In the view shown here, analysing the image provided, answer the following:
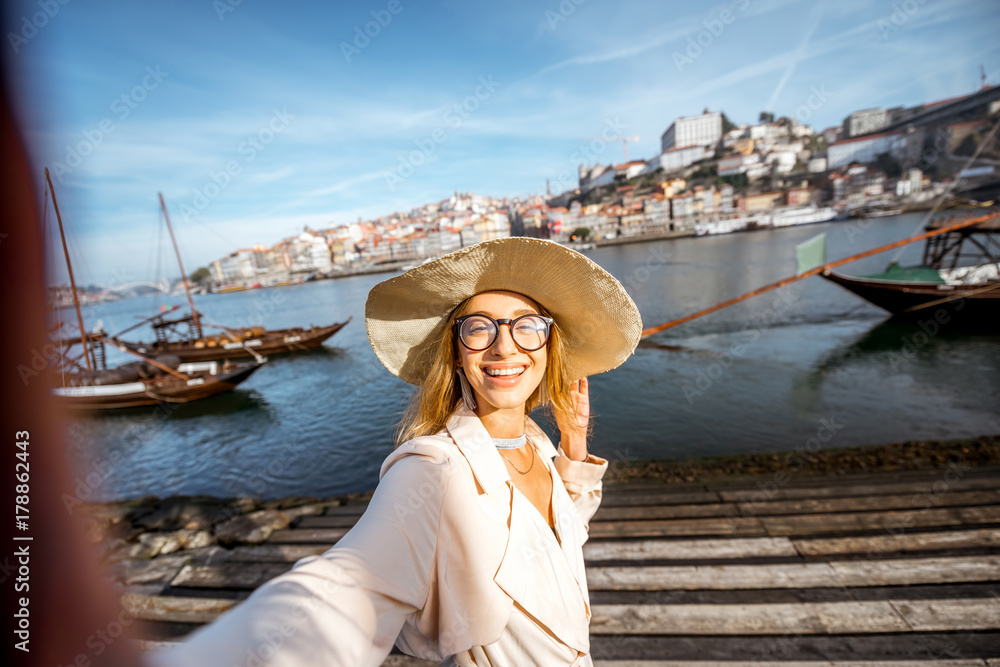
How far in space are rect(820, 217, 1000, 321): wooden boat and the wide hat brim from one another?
16.4 meters

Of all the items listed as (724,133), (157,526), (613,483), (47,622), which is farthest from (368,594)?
(724,133)

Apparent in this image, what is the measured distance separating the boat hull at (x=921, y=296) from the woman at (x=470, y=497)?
16.5 meters

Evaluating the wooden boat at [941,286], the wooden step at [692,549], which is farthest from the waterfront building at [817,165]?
the wooden step at [692,549]

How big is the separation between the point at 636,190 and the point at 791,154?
33.6m

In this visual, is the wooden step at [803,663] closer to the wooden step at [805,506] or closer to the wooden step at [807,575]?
the wooden step at [807,575]

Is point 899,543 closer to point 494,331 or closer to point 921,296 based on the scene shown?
point 494,331

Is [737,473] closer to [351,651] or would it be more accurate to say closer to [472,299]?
[472,299]

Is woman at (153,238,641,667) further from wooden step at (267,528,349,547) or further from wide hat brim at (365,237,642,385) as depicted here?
wooden step at (267,528,349,547)

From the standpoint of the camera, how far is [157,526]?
608 cm

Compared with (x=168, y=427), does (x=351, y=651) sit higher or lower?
higher

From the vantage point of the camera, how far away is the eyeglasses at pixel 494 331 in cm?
149

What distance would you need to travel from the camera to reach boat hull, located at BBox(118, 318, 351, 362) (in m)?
23.9

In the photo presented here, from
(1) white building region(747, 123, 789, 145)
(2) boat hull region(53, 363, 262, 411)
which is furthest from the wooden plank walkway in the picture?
(1) white building region(747, 123, 789, 145)

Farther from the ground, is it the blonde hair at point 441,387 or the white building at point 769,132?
the white building at point 769,132
